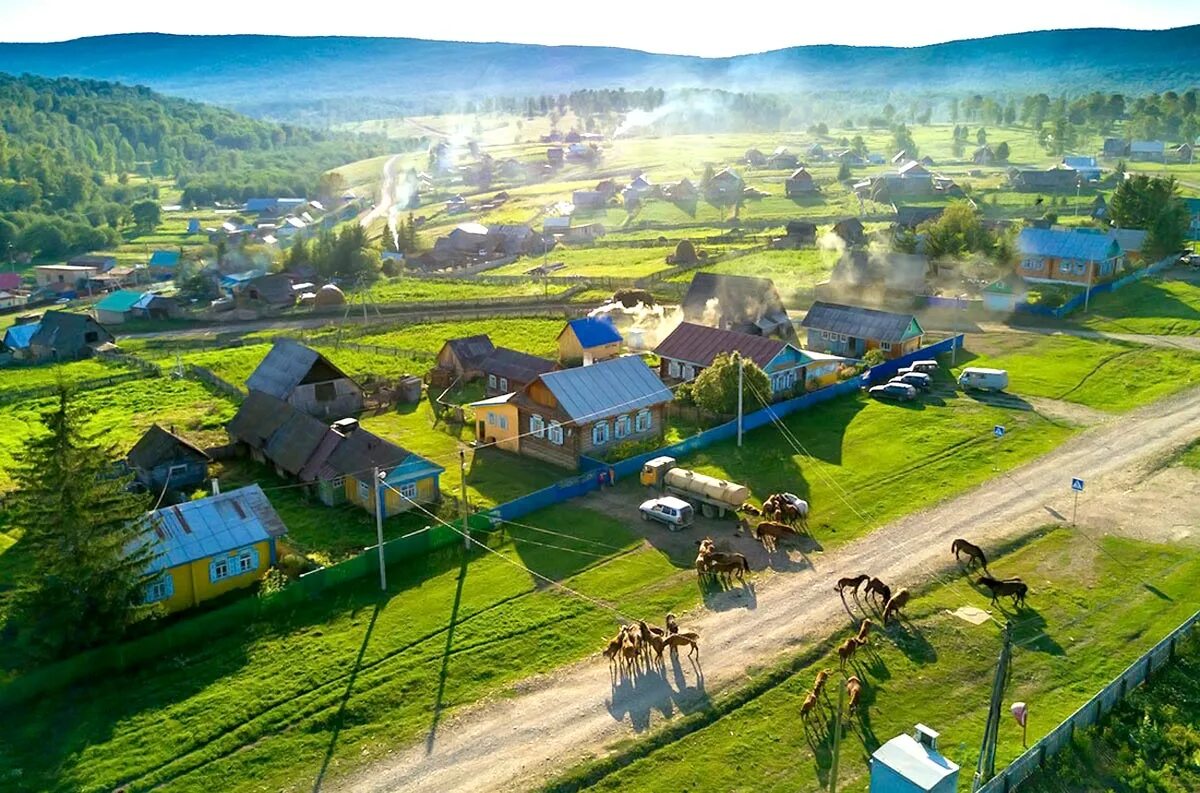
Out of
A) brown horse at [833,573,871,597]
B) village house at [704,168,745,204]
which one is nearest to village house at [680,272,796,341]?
brown horse at [833,573,871,597]

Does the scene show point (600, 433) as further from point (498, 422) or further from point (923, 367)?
point (923, 367)

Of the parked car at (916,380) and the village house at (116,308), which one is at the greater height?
the parked car at (916,380)

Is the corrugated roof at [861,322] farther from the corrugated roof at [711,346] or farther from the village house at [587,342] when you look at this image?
the village house at [587,342]

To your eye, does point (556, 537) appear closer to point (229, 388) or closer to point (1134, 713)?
point (1134, 713)

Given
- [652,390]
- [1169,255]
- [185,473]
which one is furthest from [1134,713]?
[1169,255]

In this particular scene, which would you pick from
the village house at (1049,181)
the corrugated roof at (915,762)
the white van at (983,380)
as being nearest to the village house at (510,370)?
the white van at (983,380)

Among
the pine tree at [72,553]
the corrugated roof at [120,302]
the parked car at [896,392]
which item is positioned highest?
the pine tree at [72,553]

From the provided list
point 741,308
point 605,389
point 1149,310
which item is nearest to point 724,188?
point 1149,310

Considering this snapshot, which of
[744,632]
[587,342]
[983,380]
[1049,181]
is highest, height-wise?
[587,342]
